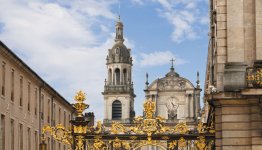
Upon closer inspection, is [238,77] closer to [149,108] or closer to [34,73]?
[149,108]

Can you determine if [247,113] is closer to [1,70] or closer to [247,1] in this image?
[247,1]

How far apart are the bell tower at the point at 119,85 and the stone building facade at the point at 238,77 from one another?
96337 mm

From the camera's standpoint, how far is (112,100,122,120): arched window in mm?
123875

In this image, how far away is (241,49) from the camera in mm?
25641

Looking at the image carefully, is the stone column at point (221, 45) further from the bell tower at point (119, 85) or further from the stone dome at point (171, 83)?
the bell tower at point (119, 85)

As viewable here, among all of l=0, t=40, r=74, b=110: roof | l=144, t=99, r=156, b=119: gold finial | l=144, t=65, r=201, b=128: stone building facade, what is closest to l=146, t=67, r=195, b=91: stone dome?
l=144, t=65, r=201, b=128: stone building facade

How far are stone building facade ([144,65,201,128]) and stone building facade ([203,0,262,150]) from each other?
89.1m

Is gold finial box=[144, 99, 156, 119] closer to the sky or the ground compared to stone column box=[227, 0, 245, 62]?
closer to the ground

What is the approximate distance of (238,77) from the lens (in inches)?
997

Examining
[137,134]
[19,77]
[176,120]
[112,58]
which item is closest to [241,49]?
[137,134]

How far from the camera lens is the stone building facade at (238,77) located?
2495 centimetres

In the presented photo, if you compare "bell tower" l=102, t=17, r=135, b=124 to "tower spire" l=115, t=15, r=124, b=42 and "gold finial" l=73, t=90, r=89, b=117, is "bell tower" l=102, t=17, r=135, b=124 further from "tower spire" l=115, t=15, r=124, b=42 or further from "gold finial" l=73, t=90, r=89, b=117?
"gold finial" l=73, t=90, r=89, b=117

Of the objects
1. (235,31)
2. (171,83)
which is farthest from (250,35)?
(171,83)

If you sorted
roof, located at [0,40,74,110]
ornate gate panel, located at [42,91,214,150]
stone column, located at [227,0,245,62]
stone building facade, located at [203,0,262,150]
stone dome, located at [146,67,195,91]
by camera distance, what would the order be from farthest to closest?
stone dome, located at [146,67,195,91]
roof, located at [0,40,74,110]
ornate gate panel, located at [42,91,214,150]
stone column, located at [227,0,245,62]
stone building facade, located at [203,0,262,150]
